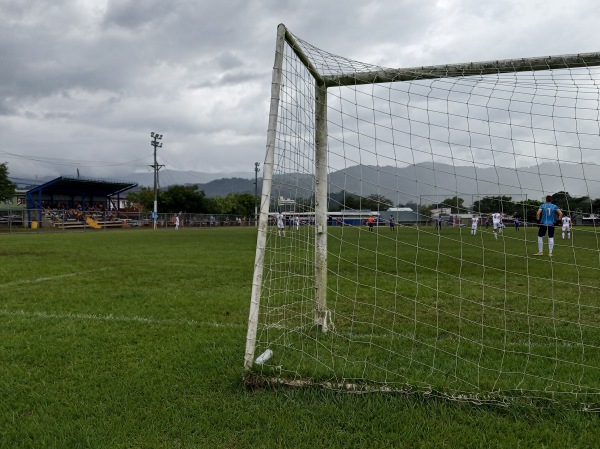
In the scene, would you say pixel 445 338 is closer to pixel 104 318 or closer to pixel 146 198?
pixel 104 318

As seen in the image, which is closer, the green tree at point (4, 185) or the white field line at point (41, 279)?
the white field line at point (41, 279)

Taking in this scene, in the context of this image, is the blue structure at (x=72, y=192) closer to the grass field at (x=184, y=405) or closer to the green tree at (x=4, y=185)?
the green tree at (x=4, y=185)

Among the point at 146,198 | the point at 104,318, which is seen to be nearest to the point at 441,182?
the point at 104,318

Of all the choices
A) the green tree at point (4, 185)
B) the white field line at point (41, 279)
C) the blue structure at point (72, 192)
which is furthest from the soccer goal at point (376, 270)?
the blue structure at point (72, 192)

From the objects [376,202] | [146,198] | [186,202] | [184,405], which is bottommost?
[184,405]

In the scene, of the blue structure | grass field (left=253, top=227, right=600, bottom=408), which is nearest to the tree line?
the blue structure

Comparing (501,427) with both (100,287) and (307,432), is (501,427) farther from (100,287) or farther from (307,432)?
(100,287)

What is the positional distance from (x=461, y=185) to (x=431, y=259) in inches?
289

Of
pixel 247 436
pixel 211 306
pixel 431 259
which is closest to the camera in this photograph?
pixel 247 436

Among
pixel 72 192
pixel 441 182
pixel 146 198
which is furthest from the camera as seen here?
pixel 146 198

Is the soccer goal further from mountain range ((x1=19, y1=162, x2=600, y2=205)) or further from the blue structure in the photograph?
the blue structure

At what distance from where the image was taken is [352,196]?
488 cm

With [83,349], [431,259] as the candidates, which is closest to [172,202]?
[431,259]

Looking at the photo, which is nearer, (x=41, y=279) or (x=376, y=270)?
(x=376, y=270)
